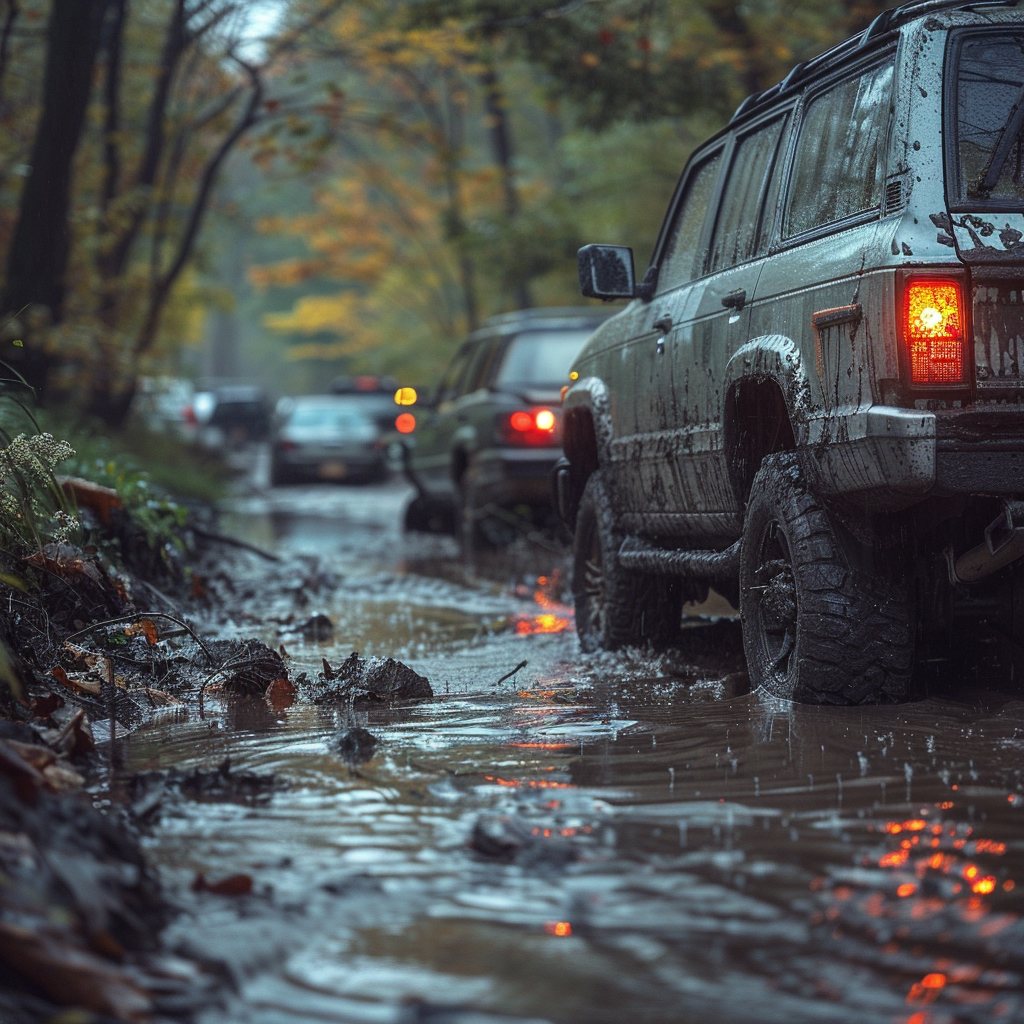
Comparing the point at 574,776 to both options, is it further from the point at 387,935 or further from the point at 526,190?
the point at 526,190

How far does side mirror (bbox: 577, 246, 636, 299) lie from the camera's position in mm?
6766

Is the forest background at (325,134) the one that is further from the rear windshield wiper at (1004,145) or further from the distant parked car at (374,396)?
the rear windshield wiper at (1004,145)

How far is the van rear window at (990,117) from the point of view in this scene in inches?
181

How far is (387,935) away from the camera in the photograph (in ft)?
9.62

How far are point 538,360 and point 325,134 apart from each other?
738cm

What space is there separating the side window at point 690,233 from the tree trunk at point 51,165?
6877mm

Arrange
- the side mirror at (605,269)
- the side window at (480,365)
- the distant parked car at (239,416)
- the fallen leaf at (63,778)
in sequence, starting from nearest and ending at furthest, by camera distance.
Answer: the fallen leaf at (63,778) < the side mirror at (605,269) < the side window at (480,365) < the distant parked car at (239,416)

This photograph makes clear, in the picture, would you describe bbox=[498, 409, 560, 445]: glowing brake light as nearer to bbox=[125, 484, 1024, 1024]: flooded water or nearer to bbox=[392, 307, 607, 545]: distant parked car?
bbox=[392, 307, 607, 545]: distant parked car

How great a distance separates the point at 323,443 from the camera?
27.9 meters

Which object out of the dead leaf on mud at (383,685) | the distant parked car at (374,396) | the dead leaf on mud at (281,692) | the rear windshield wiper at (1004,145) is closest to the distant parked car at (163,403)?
the distant parked car at (374,396)

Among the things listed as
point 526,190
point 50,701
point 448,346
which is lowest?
point 50,701

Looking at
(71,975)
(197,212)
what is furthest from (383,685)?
(197,212)

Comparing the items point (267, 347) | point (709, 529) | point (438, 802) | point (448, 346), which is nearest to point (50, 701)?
point (438, 802)

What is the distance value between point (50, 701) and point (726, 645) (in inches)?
141
